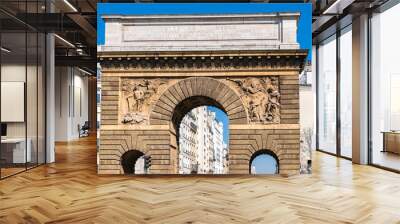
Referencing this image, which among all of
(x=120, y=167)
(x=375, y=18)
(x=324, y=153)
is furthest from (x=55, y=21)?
(x=324, y=153)

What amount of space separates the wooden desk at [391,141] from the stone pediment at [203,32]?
3.31 m

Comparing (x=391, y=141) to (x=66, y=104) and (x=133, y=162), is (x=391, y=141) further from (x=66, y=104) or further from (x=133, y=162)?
(x=66, y=104)

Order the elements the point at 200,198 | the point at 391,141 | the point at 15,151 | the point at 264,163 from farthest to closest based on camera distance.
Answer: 1. the point at 391,141
2. the point at 15,151
3. the point at 264,163
4. the point at 200,198

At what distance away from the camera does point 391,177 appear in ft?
25.6

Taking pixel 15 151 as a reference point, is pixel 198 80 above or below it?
above

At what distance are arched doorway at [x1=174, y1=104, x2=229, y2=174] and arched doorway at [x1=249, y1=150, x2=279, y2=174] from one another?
53cm

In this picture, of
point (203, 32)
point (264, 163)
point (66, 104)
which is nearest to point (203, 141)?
point (264, 163)

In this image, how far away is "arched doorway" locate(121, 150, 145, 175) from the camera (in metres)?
7.80

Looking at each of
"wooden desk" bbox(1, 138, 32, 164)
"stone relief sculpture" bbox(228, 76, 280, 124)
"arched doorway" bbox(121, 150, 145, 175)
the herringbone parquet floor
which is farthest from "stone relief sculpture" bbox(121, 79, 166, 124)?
"wooden desk" bbox(1, 138, 32, 164)

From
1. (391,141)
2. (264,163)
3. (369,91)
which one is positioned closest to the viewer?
(264,163)

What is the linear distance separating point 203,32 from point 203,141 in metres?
2.43

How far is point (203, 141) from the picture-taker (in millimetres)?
8781

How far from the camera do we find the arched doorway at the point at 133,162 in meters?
7.80

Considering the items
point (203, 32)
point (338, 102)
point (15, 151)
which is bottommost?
point (15, 151)
